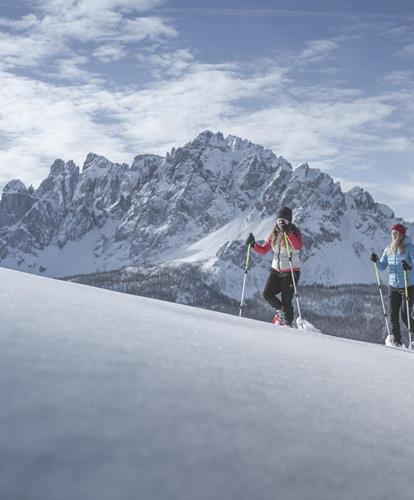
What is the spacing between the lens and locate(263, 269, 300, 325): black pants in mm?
11812

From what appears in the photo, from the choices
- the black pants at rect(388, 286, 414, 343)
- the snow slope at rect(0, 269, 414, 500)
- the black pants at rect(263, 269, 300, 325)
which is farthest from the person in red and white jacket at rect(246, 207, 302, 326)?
the snow slope at rect(0, 269, 414, 500)

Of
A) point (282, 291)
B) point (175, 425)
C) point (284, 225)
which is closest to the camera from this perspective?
point (175, 425)

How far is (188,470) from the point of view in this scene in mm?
1255

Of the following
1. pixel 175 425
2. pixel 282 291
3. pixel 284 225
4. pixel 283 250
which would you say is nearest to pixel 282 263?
pixel 283 250

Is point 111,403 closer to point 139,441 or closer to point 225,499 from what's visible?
point 139,441

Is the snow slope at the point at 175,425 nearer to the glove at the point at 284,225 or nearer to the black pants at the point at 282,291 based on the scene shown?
the glove at the point at 284,225

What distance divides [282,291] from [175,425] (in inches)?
420

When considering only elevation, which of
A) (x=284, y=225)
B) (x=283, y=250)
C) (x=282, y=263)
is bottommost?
(x=282, y=263)

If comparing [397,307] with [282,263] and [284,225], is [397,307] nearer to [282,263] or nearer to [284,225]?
[282,263]

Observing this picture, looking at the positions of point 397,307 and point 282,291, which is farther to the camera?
point 397,307

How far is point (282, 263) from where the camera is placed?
11867mm

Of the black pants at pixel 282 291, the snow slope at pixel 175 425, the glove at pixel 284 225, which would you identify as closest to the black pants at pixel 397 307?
the black pants at pixel 282 291

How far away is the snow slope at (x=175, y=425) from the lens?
3.87ft

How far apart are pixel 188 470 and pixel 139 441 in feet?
0.47
